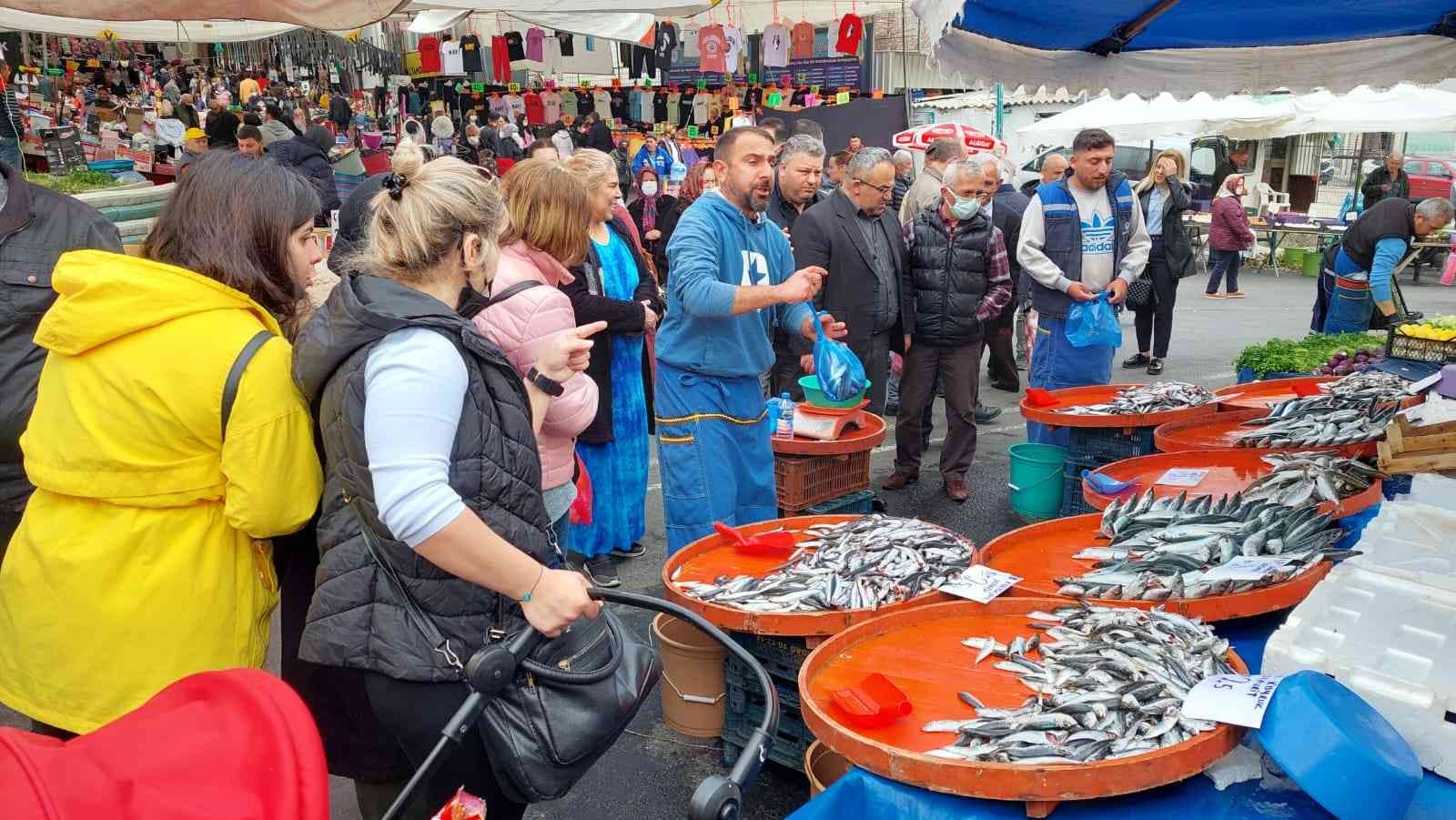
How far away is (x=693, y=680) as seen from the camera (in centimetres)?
384

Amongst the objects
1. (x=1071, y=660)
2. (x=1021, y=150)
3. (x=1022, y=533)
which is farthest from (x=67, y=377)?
(x=1021, y=150)

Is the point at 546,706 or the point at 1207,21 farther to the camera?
the point at 1207,21

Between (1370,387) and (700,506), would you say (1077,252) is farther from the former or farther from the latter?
(700,506)

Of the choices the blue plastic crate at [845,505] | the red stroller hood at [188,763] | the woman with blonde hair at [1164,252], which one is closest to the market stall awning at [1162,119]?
the woman with blonde hair at [1164,252]

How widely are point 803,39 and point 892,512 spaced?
12488 millimetres

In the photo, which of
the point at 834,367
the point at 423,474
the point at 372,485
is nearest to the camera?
the point at 423,474

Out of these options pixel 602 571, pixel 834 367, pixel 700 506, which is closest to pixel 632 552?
pixel 602 571

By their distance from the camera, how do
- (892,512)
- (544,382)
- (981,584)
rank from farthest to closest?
(892,512)
(981,584)
(544,382)

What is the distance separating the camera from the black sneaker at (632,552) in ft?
20.2

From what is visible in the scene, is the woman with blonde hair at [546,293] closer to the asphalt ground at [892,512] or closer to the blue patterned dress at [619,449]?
the blue patterned dress at [619,449]

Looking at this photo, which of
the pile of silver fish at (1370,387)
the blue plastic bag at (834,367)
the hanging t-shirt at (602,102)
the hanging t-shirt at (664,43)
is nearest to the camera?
the blue plastic bag at (834,367)

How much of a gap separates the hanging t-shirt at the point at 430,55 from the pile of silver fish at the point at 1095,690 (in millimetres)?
17413

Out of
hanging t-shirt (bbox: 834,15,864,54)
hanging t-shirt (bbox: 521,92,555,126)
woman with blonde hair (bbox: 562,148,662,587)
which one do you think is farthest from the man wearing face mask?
hanging t-shirt (bbox: 521,92,555,126)

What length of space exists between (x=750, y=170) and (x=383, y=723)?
9.81 ft
